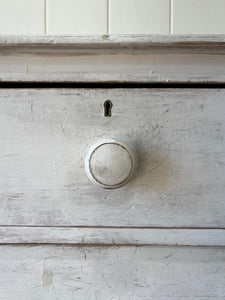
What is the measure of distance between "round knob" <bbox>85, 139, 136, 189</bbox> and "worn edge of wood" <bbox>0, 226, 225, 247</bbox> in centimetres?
6

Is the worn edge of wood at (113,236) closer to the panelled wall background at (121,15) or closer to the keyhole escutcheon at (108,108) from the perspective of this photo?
the keyhole escutcheon at (108,108)

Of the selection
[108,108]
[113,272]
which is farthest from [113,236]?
[108,108]

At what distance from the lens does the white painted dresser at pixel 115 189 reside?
1.05 ft

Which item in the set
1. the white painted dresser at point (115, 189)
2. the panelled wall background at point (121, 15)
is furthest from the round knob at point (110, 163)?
the panelled wall background at point (121, 15)

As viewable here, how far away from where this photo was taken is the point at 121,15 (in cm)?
73

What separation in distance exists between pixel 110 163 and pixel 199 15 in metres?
0.58

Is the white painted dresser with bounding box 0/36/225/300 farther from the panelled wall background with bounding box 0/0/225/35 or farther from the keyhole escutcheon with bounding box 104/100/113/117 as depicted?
the panelled wall background with bounding box 0/0/225/35

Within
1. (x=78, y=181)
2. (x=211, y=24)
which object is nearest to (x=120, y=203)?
(x=78, y=181)

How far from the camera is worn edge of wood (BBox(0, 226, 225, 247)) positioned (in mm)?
329

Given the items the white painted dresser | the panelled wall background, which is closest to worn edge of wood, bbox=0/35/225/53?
the white painted dresser

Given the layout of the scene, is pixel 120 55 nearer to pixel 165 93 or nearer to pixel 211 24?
pixel 165 93

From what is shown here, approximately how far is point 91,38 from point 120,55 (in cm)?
4

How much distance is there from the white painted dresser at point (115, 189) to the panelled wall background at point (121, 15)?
1.48 feet

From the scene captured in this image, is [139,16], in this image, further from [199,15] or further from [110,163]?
[110,163]
